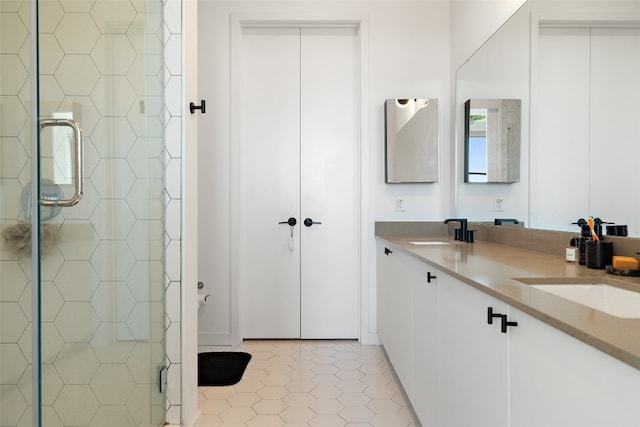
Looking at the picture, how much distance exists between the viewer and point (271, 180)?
10.5 feet

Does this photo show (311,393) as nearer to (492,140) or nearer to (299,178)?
(299,178)

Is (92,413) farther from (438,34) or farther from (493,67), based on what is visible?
(438,34)

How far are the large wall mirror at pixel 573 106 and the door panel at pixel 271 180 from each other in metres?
1.61

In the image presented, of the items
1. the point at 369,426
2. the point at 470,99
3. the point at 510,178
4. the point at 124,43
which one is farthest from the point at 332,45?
the point at 369,426

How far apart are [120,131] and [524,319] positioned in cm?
144

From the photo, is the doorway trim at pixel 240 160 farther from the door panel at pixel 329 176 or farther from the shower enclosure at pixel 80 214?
the shower enclosure at pixel 80 214

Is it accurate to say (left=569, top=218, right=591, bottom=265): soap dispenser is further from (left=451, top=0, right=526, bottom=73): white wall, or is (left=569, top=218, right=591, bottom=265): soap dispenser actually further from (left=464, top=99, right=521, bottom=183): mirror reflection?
(left=451, top=0, right=526, bottom=73): white wall

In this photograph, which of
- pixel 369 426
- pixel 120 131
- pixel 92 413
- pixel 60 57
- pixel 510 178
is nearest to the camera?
pixel 60 57

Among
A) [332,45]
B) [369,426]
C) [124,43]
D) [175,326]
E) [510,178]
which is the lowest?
[369,426]

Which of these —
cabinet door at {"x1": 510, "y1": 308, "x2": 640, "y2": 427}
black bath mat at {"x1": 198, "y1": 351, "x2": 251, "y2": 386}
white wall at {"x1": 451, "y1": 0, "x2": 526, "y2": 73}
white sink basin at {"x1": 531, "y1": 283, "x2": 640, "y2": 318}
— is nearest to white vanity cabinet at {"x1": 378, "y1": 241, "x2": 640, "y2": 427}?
cabinet door at {"x1": 510, "y1": 308, "x2": 640, "y2": 427}

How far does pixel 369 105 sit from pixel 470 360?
7.51 ft

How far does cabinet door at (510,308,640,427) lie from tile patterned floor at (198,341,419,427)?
1.23 meters

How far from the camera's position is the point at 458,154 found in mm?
2904

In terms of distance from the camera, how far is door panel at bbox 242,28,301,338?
3193mm
